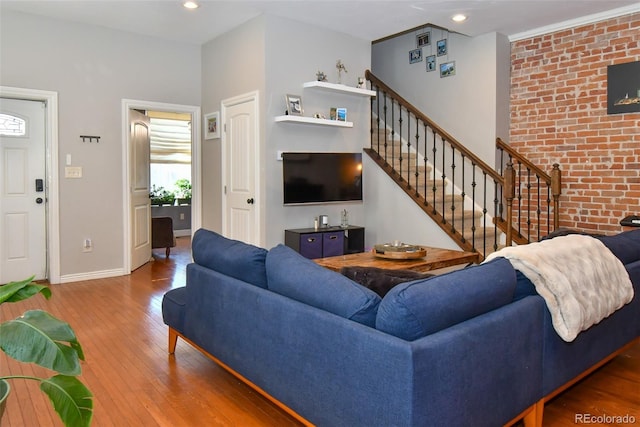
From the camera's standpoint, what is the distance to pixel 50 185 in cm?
500

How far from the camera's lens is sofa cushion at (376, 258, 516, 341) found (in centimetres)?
159

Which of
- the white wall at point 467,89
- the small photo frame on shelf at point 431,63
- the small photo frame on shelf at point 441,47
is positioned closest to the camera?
the white wall at point 467,89

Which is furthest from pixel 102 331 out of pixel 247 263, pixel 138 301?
pixel 247 263

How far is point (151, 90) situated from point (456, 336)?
5059mm

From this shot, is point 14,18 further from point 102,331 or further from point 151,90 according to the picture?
point 102,331

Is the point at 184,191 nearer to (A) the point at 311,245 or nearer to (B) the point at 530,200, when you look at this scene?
(A) the point at 311,245

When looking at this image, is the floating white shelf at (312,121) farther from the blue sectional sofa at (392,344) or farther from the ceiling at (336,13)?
the blue sectional sofa at (392,344)

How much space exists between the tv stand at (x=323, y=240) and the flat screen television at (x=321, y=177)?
0.35 meters

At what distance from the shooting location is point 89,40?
516 centimetres

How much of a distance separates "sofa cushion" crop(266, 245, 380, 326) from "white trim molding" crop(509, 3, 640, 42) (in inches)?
172

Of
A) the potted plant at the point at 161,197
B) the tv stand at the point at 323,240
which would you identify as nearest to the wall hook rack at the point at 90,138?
the tv stand at the point at 323,240

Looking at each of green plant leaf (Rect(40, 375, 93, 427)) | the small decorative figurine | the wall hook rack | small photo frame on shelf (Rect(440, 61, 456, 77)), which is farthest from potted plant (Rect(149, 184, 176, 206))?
green plant leaf (Rect(40, 375, 93, 427))

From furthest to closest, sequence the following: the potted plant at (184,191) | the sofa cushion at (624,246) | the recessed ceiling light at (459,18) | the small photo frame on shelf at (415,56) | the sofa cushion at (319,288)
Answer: the potted plant at (184,191) < the small photo frame on shelf at (415,56) < the recessed ceiling light at (459,18) < the sofa cushion at (624,246) < the sofa cushion at (319,288)

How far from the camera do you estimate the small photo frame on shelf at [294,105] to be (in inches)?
194
